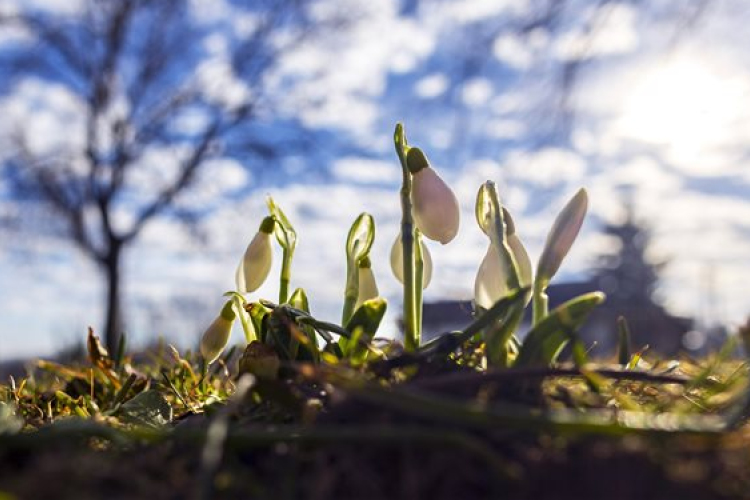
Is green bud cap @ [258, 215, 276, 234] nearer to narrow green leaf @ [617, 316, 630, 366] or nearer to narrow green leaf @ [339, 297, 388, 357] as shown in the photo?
narrow green leaf @ [339, 297, 388, 357]

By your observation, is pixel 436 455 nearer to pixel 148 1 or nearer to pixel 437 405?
pixel 437 405

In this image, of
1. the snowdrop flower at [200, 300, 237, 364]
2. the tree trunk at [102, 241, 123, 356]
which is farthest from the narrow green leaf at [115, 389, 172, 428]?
the tree trunk at [102, 241, 123, 356]

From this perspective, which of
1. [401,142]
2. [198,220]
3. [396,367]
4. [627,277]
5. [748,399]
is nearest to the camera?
[748,399]

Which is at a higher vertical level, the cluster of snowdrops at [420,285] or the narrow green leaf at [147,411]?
the cluster of snowdrops at [420,285]

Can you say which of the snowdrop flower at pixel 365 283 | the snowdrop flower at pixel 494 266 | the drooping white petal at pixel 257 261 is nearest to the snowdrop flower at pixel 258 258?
the drooping white petal at pixel 257 261

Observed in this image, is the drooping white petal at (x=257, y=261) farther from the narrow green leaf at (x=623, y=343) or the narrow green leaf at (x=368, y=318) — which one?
the narrow green leaf at (x=623, y=343)

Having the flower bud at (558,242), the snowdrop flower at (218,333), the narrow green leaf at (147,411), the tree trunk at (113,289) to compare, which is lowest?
the tree trunk at (113,289)

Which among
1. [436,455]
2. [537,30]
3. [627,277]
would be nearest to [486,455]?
[436,455]

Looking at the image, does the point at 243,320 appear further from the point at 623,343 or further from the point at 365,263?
the point at 623,343
